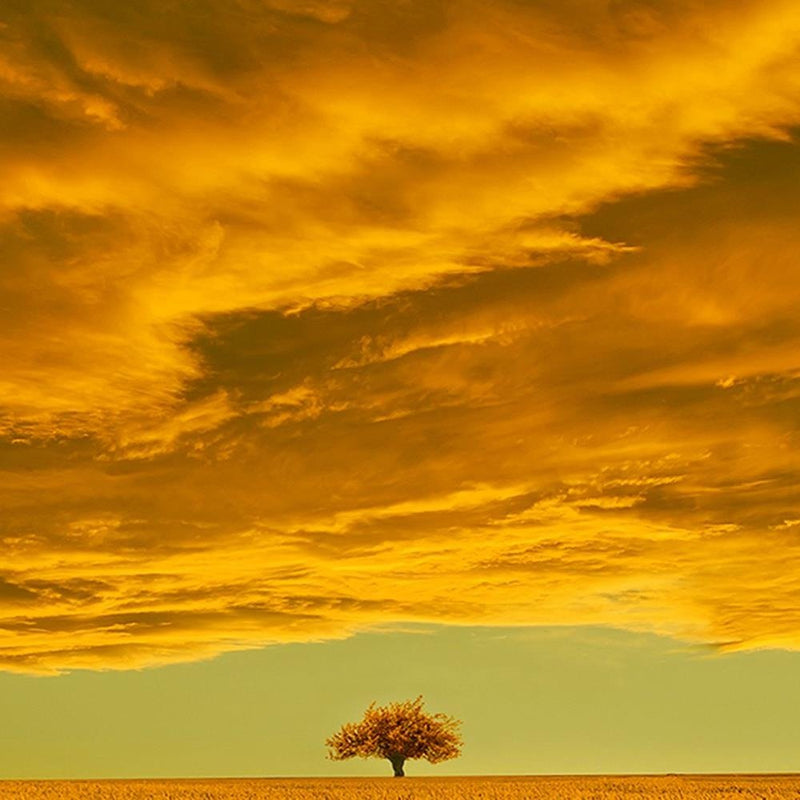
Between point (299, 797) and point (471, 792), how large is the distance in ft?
25.7

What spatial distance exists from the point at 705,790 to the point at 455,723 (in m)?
31.6

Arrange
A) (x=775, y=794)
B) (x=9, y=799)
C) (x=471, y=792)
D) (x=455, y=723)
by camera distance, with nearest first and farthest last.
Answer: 1. (x=9, y=799)
2. (x=775, y=794)
3. (x=471, y=792)
4. (x=455, y=723)

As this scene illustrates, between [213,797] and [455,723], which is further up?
[455,723]

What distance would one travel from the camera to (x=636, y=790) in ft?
193

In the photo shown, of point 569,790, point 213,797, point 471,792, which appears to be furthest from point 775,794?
point 213,797

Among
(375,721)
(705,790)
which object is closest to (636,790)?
(705,790)

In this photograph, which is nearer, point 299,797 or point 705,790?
point 299,797

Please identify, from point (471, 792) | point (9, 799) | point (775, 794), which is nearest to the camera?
point (9, 799)

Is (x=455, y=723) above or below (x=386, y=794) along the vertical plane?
above

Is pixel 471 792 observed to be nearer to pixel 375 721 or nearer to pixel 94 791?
pixel 94 791

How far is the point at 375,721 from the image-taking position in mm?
87500

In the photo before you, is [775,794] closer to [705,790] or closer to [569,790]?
[705,790]

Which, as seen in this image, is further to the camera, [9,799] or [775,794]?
[775,794]

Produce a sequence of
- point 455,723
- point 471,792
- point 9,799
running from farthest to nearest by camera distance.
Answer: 1. point 455,723
2. point 471,792
3. point 9,799
